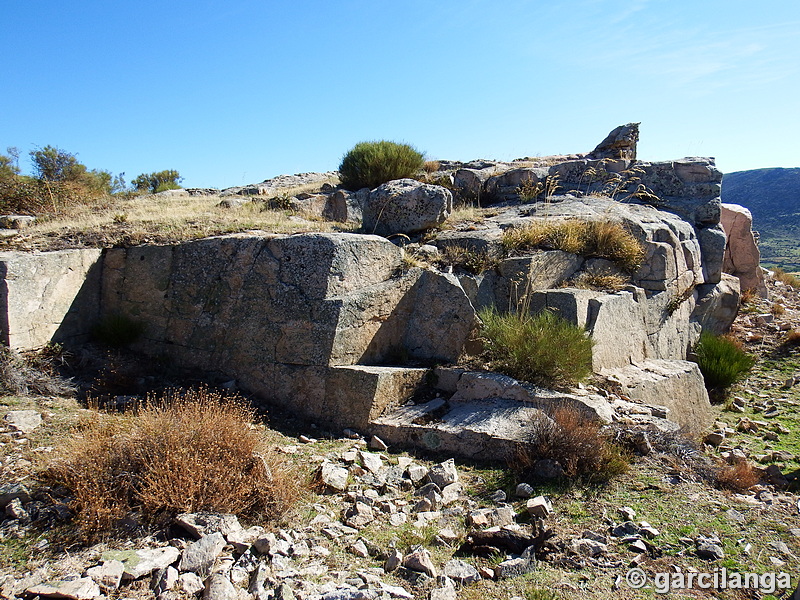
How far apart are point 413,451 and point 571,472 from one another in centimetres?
144

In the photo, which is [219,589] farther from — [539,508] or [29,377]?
[29,377]

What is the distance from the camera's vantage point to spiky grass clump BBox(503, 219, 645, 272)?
736 cm

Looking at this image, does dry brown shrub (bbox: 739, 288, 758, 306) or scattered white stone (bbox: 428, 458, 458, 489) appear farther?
dry brown shrub (bbox: 739, 288, 758, 306)

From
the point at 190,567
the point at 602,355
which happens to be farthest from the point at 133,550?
the point at 602,355

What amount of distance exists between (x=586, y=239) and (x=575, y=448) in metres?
4.02

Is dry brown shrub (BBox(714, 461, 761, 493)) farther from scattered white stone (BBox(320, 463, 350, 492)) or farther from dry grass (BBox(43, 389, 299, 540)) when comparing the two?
dry grass (BBox(43, 389, 299, 540))

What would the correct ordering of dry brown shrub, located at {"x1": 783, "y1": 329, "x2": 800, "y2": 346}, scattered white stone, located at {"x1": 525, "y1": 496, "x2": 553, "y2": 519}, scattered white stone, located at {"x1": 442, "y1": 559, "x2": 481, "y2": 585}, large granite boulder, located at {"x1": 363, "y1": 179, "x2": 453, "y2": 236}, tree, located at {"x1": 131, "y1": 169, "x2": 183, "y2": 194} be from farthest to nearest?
tree, located at {"x1": 131, "y1": 169, "x2": 183, "y2": 194}
dry brown shrub, located at {"x1": 783, "y1": 329, "x2": 800, "y2": 346}
large granite boulder, located at {"x1": 363, "y1": 179, "x2": 453, "y2": 236}
scattered white stone, located at {"x1": 525, "y1": 496, "x2": 553, "y2": 519}
scattered white stone, located at {"x1": 442, "y1": 559, "x2": 481, "y2": 585}

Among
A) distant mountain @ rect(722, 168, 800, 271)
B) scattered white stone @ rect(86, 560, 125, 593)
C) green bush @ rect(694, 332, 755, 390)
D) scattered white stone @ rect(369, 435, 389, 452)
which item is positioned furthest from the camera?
distant mountain @ rect(722, 168, 800, 271)

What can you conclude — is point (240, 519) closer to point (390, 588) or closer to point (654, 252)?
point (390, 588)

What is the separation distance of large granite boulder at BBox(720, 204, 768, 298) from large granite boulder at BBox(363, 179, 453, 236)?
8.60 metres

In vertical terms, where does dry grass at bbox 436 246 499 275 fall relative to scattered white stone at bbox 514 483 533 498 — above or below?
above

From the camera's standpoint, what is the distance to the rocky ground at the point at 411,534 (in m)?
3.00

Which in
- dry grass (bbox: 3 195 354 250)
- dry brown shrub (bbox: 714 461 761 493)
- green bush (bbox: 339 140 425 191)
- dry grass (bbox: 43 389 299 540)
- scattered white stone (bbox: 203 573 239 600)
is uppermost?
green bush (bbox: 339 140 425 191)

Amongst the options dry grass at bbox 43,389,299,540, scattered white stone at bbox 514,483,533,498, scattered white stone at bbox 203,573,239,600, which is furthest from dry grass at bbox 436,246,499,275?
scattered white stone at bbox 203,573,239,600
